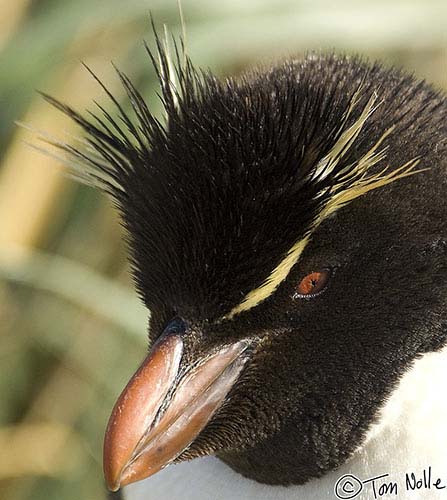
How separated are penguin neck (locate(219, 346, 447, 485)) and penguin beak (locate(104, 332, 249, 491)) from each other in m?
0.14

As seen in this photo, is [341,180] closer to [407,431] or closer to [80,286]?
[407,431]

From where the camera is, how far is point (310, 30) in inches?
110

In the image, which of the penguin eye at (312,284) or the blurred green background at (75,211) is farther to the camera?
the blurred green background at (75,211)

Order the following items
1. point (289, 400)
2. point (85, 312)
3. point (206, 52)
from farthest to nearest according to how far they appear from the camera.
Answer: point (85, 312) → point (206, 52) → point (289, 400)

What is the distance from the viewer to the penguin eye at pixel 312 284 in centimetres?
163

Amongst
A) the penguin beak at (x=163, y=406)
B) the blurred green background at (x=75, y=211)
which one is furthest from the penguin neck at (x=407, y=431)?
the blurred green background at (x=75, y=211)

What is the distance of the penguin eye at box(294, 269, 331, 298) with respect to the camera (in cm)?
163

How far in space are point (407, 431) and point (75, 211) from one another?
164 cm

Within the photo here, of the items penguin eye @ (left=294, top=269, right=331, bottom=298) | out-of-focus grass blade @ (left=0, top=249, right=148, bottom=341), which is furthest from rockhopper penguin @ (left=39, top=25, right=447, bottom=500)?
out-of-focus grass blade @ (left=0, top=249, right=148, bottom=341)

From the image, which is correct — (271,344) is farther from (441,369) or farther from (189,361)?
(441,369)

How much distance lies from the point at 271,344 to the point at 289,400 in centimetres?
9

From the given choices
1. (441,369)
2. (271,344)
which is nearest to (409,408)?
(441,369)
